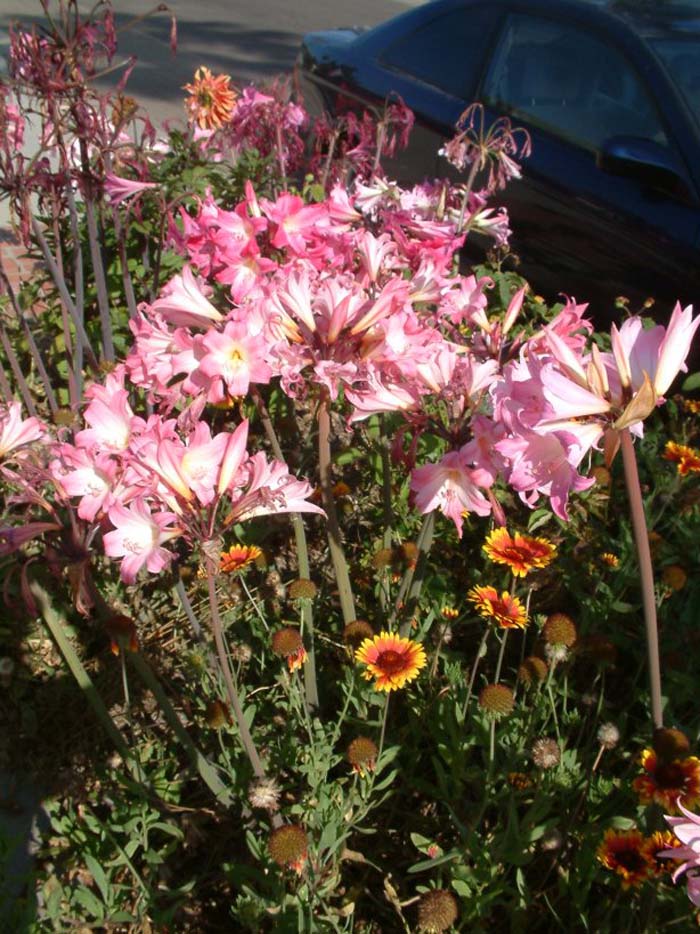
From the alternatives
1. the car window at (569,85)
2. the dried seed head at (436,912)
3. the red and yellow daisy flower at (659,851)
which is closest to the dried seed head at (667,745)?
the red and yellow daisy flower at (659,851)

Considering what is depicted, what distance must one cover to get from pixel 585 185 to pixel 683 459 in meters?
1.72

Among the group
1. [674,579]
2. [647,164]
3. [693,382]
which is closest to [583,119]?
[647,164]

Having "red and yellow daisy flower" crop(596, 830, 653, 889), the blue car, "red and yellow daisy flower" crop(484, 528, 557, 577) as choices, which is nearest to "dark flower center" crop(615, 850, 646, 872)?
"red and yellow daisy flower" crop(596, 830, 653, 889)

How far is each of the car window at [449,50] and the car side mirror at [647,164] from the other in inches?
43.7

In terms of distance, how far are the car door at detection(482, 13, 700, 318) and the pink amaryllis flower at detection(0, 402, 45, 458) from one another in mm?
2710

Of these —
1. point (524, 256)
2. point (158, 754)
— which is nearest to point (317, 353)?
point (158, 754)

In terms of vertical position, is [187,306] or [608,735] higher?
[187,306]

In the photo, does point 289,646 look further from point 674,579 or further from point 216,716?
point 674,579

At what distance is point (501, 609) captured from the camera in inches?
72.6

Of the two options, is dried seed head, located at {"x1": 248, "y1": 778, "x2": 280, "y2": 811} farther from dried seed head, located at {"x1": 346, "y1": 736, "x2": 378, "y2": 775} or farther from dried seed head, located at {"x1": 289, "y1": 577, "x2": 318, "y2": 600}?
dried seed head, located at {"x1": 289, "y1": 577, "x2": 318, "y2": 600}

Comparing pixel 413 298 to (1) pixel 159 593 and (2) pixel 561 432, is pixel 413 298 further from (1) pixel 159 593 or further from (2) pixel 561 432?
(1) pixel 159 593

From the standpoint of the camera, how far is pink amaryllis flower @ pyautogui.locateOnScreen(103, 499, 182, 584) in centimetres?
120

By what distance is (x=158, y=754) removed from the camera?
6.73ft

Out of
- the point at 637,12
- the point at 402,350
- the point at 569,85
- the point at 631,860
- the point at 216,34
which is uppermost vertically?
the point at 637,12
